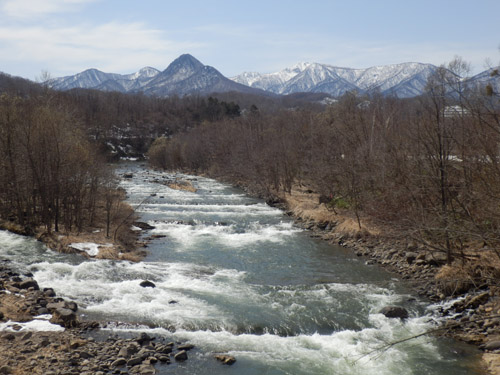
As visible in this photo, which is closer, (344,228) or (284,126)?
(344,228)

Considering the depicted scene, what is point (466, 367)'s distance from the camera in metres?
10.6

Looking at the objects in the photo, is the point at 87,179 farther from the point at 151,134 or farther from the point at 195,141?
the point at 151,134

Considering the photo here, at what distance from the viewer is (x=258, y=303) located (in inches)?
576

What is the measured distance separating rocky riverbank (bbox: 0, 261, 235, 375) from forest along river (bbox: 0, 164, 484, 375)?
479 millimetres

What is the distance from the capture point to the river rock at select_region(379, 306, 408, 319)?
13.4 m

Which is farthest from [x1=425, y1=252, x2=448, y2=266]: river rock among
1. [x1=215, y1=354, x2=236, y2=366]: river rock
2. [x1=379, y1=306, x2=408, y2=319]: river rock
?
[x1=215, y1=354, x2=236, y2=366]: river rock

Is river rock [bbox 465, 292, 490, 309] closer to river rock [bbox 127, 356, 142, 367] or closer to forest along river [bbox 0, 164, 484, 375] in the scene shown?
forest along river [bbox 0, 164, 484, 375]

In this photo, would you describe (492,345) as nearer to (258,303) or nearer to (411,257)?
(258,303)

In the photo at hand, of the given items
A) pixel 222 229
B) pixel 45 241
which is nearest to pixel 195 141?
pixel 222 229

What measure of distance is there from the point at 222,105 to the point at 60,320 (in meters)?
119

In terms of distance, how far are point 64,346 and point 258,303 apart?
248 inches

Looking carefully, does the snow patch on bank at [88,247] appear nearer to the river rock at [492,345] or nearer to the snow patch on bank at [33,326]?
the snow patch on bank at [33,326]

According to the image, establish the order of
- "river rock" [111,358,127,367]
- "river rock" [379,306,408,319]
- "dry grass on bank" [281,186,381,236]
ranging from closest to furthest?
"river rock" [111,358,127,367], "river rock" [379,306,408,319], "dry grass on bank" [281,186,381,236]

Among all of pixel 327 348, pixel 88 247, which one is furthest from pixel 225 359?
pixel 88 247
